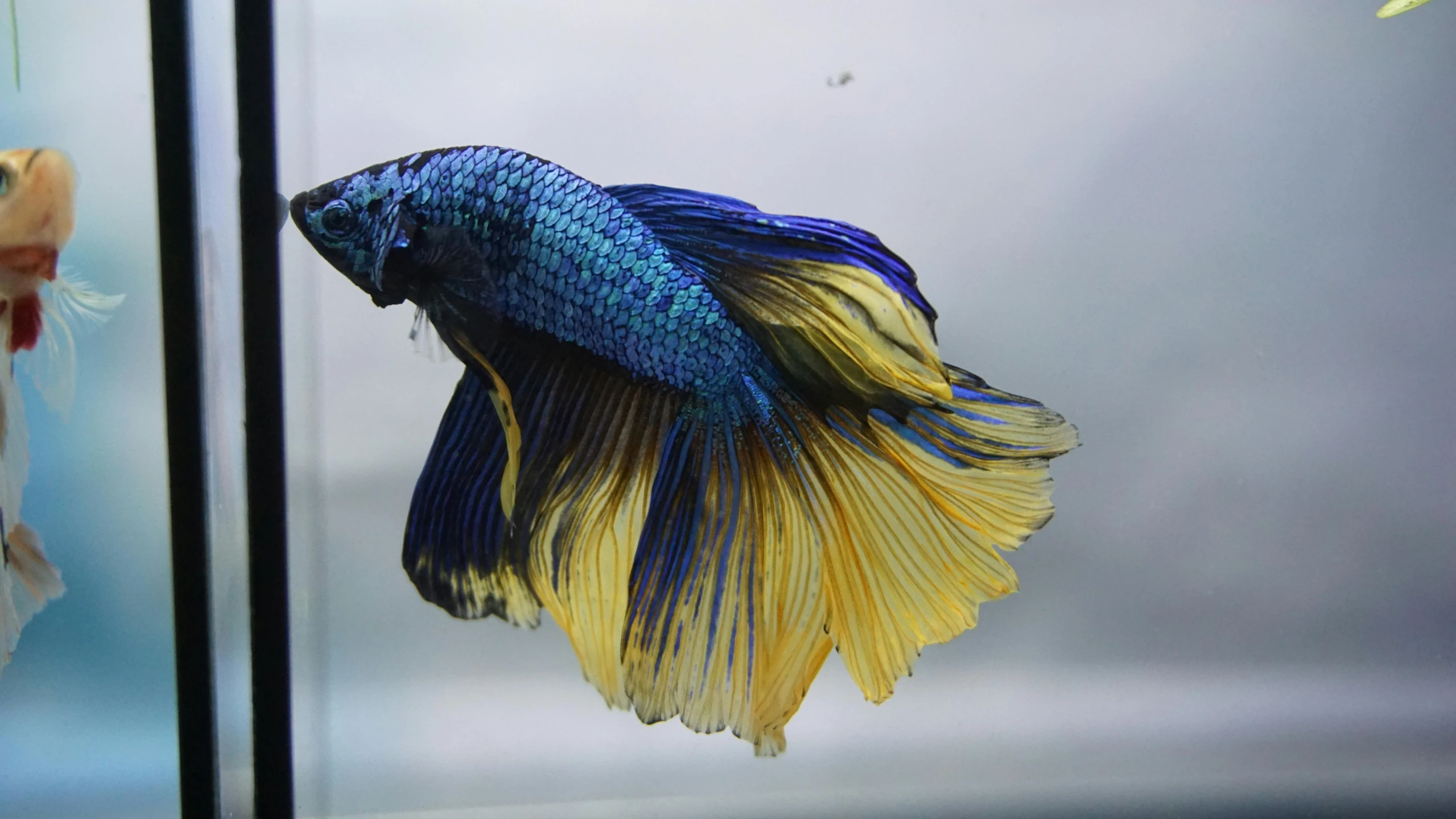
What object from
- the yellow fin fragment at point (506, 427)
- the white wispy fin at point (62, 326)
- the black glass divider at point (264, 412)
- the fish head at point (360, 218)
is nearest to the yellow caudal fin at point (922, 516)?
the yellow fin fragment at point (506, 427)

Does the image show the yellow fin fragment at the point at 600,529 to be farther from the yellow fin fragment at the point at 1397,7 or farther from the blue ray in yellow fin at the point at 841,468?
the yellow fin fragment at the point at 1397,7

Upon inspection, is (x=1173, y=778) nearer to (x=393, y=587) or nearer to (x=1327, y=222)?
(x=1327, y=222)

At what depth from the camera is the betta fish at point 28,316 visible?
0.70 m

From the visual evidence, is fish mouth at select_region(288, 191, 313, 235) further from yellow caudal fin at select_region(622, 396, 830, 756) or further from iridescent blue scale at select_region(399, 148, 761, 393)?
yellow caudal fin at select_region(622, 396, 830, 756)

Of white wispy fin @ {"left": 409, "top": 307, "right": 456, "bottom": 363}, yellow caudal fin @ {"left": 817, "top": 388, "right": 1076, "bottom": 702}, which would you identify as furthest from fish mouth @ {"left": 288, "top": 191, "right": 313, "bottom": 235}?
yellow caudal fin @ {"left": 817, "top": 388, "right": 1076, "bottom": 702}

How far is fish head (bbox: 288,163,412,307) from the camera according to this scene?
67 centimetres

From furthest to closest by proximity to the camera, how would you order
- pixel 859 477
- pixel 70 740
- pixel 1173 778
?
pixel 1173 778 < pixel 70 740 < pixel 859 477

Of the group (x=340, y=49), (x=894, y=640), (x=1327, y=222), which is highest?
(x=340, y=49)

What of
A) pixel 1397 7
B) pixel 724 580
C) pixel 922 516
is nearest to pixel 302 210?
pixel 724 580

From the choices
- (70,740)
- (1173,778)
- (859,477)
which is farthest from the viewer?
(1173,778)

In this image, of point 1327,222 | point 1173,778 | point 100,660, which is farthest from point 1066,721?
point 100,660

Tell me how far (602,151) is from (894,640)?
1.75ft

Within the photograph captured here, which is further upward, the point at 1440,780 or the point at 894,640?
the point at 894,640

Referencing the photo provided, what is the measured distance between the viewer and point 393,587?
33.6 inches
